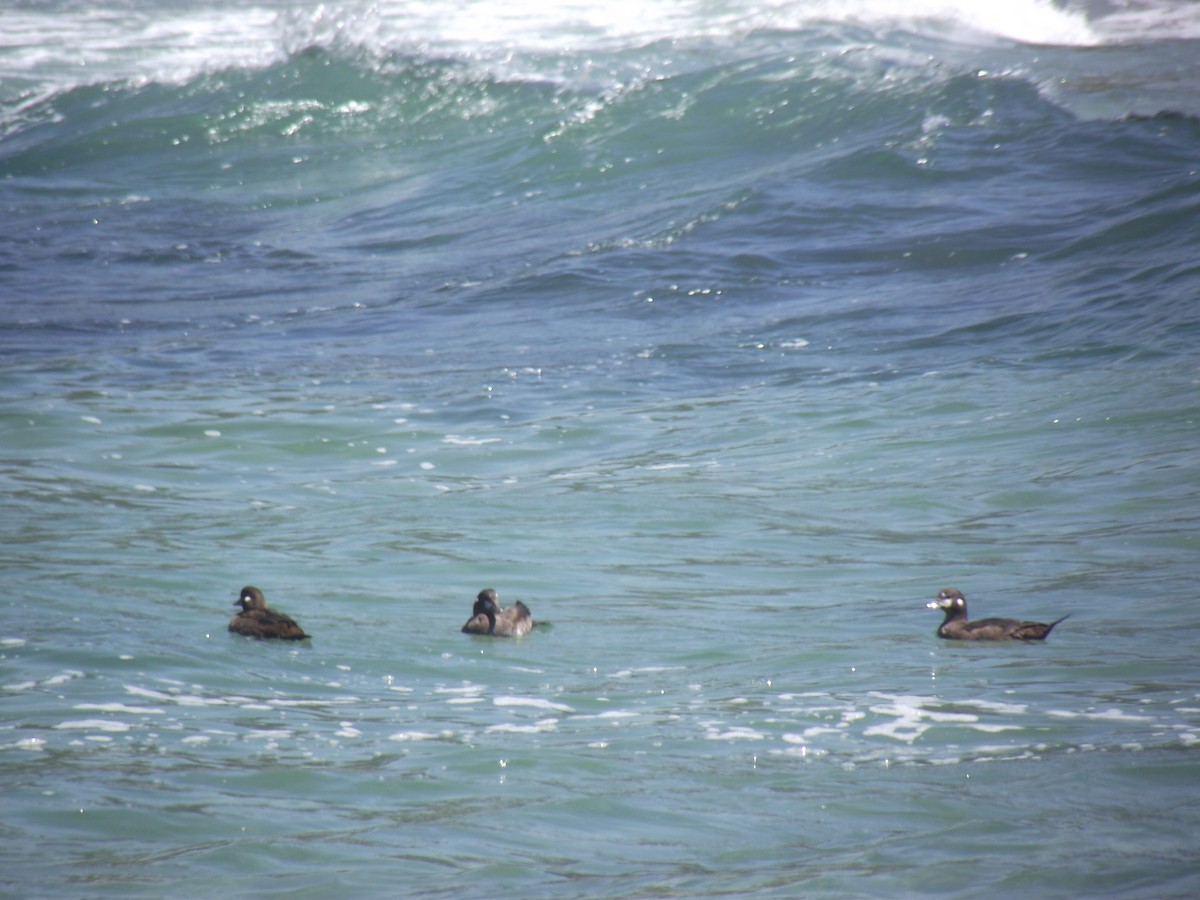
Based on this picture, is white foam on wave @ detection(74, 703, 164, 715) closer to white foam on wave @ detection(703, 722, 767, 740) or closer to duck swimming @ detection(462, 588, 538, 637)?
duck swimming @ detection(462, 588, 538, 637)

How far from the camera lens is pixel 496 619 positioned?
7.09m

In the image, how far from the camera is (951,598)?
7.16 meters

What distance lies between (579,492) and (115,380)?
4863mm

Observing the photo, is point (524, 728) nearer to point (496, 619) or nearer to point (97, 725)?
point (496, 619)

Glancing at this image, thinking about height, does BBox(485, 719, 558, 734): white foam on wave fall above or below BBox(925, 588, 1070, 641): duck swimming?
below

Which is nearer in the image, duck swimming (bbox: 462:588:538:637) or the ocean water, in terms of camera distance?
the ocean water

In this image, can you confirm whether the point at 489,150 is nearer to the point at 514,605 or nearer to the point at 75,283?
the point at 75,283

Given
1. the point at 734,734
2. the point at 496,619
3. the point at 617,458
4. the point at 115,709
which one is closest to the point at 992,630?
the point at 734,734

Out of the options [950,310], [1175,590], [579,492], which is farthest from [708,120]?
[1175,590]

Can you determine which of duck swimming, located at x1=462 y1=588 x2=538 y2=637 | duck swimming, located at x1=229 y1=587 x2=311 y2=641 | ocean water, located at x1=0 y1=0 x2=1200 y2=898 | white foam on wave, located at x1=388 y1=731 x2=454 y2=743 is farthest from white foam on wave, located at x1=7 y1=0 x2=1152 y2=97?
white foam on wave, located at x1=388 y1=731 x2=454 y2=743

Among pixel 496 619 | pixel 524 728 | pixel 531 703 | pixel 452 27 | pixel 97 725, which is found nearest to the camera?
pixel 97 725

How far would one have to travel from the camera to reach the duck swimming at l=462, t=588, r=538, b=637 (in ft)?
23.1

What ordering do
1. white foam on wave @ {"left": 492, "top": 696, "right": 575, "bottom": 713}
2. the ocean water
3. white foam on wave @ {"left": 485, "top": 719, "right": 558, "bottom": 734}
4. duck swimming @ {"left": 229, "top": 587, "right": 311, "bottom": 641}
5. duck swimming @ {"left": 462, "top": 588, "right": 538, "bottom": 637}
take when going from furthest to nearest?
duck swimming @ {"left": 462, "top": 588, "right": 538, "bottom": 637} < duck swimming @ {"left": 229, "top": 587, "right": 311, "bottom": 641} < white foam on wave @ {"left": 492, "top": 696, "right": 575, "bottom": 713} < white foam on wave @ {"left": 485, "top": 719, "right": 558, "bottom": 734} < the ocean water

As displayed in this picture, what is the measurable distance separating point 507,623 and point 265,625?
1123 mm
